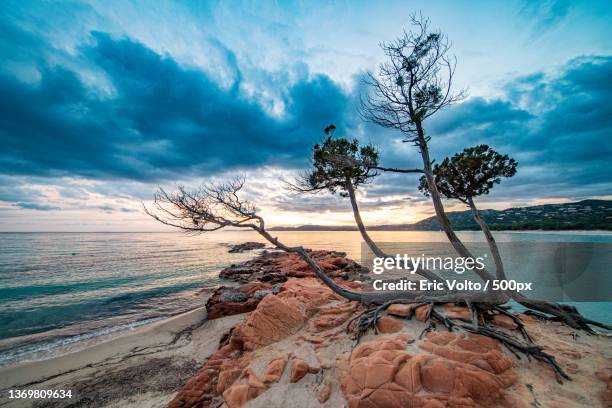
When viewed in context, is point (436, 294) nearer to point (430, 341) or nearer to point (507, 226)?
point (430, 341)

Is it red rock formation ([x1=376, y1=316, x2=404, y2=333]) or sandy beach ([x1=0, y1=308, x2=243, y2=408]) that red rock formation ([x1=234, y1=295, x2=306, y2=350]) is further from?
red rock formation ([x1=376, y1=316, x2=404, y2=333])

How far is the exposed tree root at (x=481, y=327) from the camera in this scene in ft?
17.3

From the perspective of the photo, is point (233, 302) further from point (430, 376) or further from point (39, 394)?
point (430, 376)

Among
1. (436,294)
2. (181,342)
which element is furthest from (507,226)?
(181,342)

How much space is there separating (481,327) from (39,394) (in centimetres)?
1294

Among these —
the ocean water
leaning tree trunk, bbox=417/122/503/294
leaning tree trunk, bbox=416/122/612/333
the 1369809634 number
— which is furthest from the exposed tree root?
the 1369809634 number

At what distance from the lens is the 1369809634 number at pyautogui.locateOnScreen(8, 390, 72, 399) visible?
7078mm

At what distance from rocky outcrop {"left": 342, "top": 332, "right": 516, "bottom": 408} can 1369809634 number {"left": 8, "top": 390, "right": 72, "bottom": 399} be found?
8.59 meters

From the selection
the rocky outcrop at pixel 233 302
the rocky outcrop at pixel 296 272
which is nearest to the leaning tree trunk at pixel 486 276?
the rocky outcrop at pixel 233 302

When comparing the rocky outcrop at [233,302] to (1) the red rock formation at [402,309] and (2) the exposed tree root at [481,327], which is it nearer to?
(2) the exposed tree root at [481,327]

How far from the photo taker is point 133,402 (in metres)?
6.62

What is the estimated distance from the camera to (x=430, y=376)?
14.7ft

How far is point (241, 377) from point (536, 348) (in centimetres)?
708

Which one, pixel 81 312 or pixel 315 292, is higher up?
pixel 315 292
